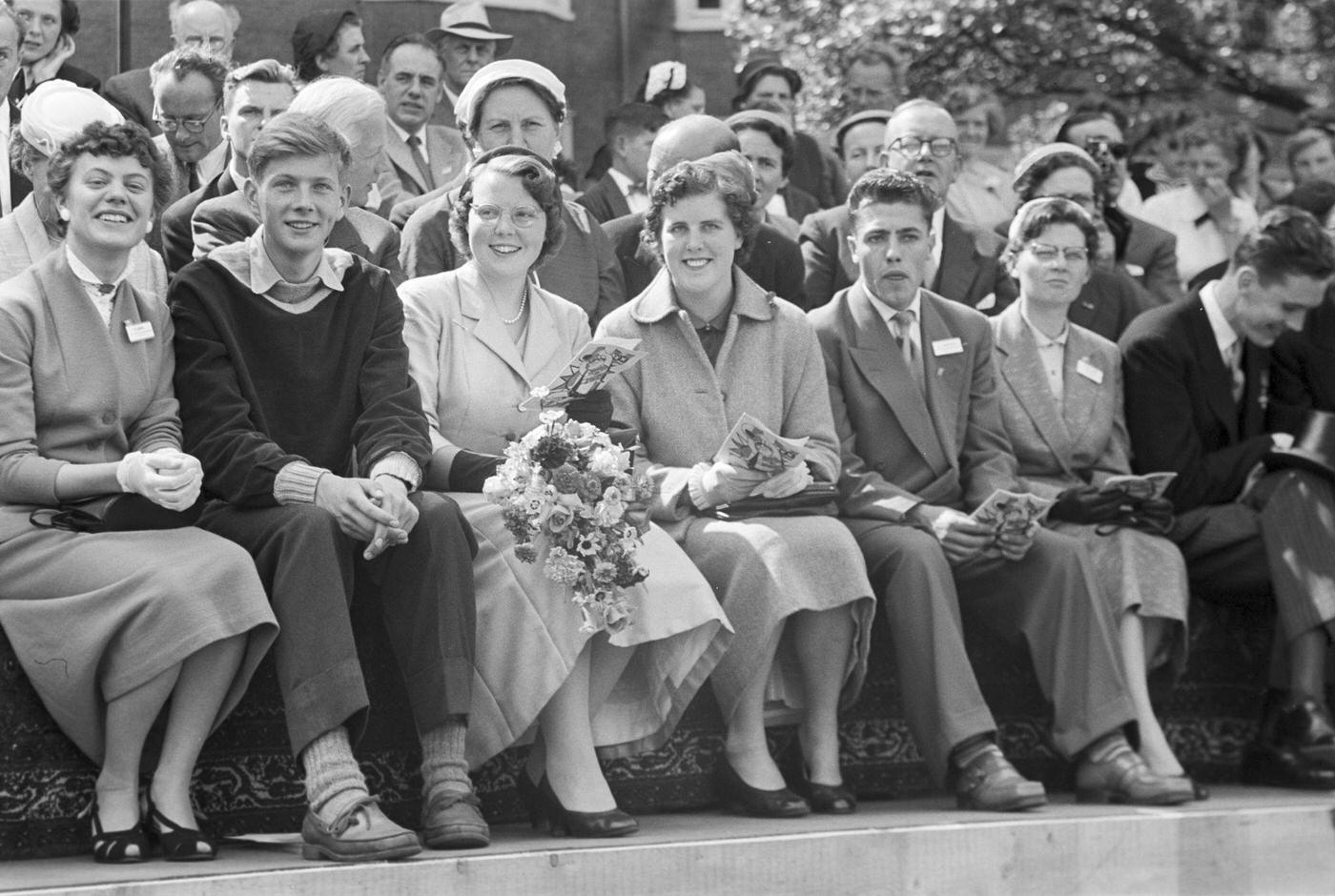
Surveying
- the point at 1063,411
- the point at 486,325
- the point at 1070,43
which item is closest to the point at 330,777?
the point at 486,325

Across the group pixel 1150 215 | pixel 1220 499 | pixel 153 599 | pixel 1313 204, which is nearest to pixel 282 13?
pixel 1150 215

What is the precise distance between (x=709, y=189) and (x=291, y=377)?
153 centimetres

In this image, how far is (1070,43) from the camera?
14.0 meters

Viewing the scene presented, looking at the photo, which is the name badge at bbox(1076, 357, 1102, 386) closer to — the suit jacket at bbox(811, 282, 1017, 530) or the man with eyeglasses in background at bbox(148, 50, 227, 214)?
the suit jacket at bbox(811, 282, 1017, 530)

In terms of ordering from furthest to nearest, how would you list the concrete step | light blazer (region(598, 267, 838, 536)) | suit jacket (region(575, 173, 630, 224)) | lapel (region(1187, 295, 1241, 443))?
suit jacket (region(575, 173, 630, 224)) < lapel (region(1187, 295, 1241, 443)) < light blazer (region(598, 267, 838, 536)) < the concrete step

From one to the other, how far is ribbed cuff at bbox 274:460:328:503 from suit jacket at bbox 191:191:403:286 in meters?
0.89

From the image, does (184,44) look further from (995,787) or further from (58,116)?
(995,787)

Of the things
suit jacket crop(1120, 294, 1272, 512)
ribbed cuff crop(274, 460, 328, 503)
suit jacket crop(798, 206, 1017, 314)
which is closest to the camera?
ribbed cuff crop(274, 460, 328, 503)

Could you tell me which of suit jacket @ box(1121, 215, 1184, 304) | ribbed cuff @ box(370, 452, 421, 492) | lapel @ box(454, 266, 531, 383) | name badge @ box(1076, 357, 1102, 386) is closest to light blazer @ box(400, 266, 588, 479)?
lapel @ box(454, 266, 531, 383)

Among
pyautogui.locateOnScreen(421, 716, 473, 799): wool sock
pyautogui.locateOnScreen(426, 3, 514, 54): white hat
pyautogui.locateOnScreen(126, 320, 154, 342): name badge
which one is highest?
pyautogui.locateOnScreen(426, 3, 514, 54): white hat

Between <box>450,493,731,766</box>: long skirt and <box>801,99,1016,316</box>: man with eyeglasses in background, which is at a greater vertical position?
<box>801,99,1016,316</box>: man with eyeglasses in background

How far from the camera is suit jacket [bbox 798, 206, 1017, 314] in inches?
335

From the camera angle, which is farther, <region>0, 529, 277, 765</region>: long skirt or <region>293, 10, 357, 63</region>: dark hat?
<region>293, 10, 357, 63</region>: dark hat

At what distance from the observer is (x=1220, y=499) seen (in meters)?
7.73
